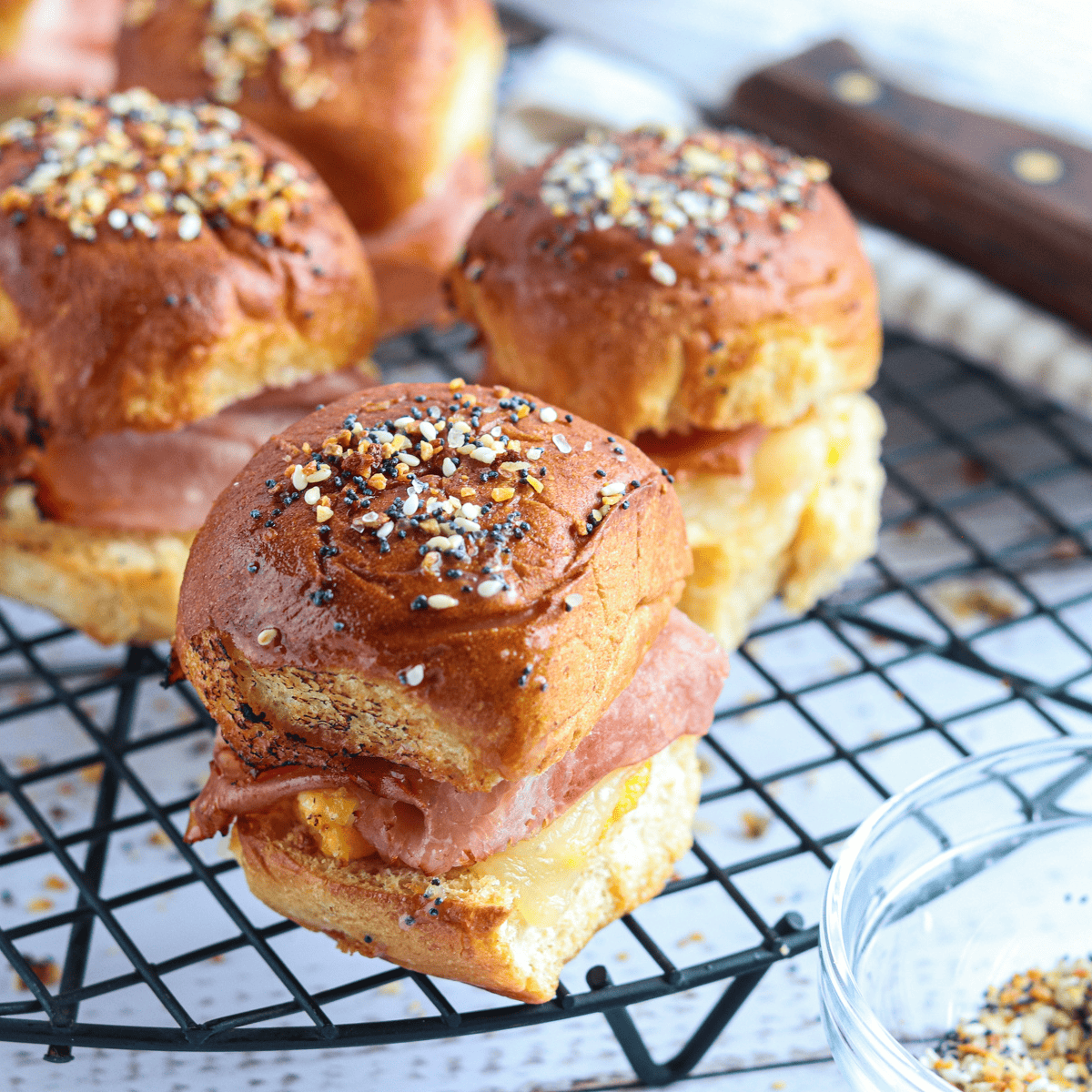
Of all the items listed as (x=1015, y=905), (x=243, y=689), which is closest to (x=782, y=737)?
(x=1015, y=905)

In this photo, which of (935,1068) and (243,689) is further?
(935,1068)

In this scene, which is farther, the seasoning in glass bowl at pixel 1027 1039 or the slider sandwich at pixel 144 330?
the slider sandwich at pixel 144 330

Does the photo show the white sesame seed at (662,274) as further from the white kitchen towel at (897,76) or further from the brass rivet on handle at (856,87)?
the brass rivet on handle at (856,87)

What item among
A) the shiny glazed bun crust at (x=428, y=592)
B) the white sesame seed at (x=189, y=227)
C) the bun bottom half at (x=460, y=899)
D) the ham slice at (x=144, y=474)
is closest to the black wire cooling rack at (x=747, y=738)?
the bun bottom half at (x=460, y=899)

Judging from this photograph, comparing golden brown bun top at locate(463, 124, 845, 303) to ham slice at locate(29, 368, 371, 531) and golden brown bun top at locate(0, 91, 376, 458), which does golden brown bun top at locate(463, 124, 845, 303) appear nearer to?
golden brown bun top at locate(0, 91, 376, 458)

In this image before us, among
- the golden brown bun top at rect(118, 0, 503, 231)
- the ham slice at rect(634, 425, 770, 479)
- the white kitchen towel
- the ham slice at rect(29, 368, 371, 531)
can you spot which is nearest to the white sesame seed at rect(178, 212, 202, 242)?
the ham slice at rect(29, 368, 371, 531)

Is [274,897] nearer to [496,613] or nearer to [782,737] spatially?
[496,613]
